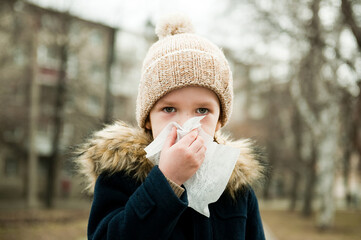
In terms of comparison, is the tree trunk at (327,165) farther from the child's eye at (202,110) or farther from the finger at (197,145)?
the finger at (197,145)

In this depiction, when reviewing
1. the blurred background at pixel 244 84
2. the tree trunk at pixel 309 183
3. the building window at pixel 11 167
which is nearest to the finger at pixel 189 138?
the blurred background at pixel 244 84

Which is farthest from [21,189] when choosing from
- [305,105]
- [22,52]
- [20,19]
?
[305,105]

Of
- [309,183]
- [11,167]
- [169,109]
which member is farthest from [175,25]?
[11,167]

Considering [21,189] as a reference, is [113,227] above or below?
above

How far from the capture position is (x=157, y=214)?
1.35 m

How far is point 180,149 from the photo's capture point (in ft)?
4.74

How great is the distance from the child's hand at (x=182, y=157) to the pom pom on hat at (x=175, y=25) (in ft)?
2.69

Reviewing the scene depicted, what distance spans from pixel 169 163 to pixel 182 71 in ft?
1.63

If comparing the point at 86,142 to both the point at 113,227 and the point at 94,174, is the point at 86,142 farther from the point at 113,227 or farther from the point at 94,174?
the point at 113,227

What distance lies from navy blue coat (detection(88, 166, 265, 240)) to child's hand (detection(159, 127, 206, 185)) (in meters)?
0.06

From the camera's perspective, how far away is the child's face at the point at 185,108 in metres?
1.60

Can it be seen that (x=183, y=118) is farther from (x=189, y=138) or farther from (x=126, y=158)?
(x=126, y=158)

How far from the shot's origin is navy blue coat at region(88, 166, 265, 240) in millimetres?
1358

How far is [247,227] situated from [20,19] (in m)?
13.7
